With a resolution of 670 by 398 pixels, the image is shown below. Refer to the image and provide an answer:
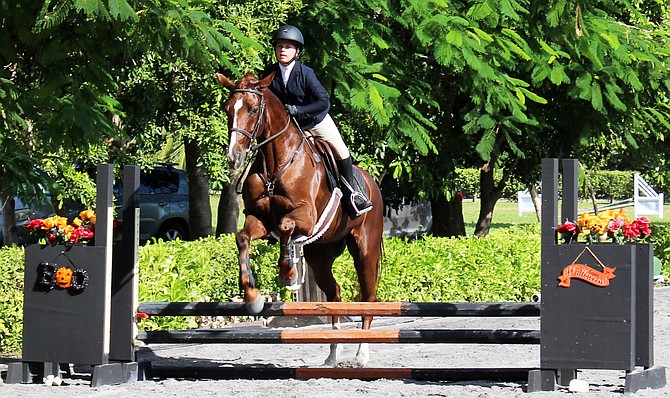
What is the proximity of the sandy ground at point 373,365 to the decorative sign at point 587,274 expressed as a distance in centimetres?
91

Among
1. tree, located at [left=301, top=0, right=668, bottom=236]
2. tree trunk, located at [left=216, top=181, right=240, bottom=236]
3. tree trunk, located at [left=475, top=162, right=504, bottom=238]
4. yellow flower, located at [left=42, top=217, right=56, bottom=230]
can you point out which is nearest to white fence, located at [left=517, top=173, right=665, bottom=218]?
tree trunk, located at [left=475, top=162, right=504, bottom=238]

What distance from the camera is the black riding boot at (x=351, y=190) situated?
33.5 feet

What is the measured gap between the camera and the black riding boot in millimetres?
10203

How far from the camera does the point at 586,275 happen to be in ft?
27.7

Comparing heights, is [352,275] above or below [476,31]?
below

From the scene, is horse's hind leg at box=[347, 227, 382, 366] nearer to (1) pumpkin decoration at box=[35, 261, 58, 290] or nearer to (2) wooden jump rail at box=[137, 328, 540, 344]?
(2) wooden jump rail at box=[137, 328, 540, 344]

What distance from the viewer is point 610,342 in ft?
27.4

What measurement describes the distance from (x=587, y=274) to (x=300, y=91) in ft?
10.1

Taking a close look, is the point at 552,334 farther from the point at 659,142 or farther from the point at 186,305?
the point at 659,142

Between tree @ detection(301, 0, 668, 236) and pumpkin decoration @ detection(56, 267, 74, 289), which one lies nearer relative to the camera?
pumpkin decoration @ detection(56, 267, 74, 289)

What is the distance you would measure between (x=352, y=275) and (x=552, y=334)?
23.5 feet

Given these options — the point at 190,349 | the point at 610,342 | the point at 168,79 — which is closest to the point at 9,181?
the point at 190,349

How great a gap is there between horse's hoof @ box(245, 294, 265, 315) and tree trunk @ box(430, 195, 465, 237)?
44.4 ft

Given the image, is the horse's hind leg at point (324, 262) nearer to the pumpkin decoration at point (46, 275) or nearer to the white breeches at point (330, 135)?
the white breeches at point (330, 135)
